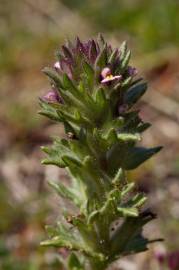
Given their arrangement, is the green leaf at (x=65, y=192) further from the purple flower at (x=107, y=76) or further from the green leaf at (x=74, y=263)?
the purple flower at (x=107, y=76)

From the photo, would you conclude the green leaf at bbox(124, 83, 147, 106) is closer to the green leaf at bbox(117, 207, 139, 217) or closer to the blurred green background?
the green leaf at bbox(117, 207, 139, 217)

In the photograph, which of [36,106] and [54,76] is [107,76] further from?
[36,106]

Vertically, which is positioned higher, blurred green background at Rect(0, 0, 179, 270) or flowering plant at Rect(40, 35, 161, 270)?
blurred green background at Rect(0, 0, 179, 270)

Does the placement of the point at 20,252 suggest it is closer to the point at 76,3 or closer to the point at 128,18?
the point at 128,18

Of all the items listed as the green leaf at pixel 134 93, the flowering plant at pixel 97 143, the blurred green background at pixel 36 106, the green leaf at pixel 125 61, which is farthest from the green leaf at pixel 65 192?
the blurred green background at pixel 36 106

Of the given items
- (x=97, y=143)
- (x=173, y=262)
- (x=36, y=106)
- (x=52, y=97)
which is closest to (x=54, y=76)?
(x=52, y=97)

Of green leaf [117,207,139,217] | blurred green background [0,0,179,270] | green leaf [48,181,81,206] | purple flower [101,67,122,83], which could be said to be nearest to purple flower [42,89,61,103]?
purple flower [101,67,122,83]

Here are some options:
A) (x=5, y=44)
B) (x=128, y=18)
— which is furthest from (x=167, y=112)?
(x=5, y=44)
